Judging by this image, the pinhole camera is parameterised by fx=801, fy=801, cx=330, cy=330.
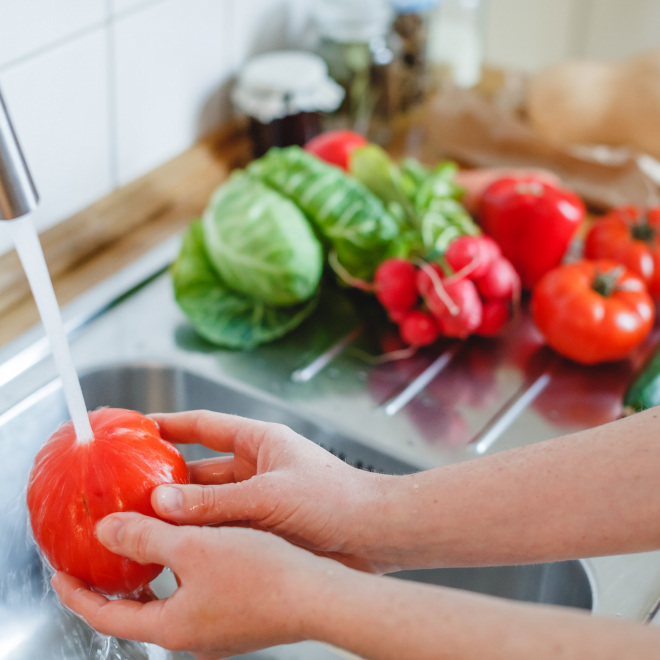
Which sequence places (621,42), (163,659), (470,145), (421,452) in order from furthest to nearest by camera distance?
(621,42) → (470,145) → (421,452) → (163,659)

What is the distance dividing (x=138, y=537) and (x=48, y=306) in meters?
0.17

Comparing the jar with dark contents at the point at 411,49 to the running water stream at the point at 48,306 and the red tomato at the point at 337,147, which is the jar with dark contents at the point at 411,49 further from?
the running water stream at the point at 48,306

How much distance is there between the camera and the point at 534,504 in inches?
22.6

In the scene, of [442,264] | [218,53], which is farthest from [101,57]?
[442,264]

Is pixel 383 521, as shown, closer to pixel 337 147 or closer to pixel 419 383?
pixel 419 383

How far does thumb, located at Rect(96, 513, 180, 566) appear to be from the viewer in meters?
0.52

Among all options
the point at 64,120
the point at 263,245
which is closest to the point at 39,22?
the point at 64,120

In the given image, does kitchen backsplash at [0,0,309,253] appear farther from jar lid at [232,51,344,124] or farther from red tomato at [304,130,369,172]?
red tomato at [304,130,369,172]

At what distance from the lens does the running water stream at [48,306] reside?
0.52m

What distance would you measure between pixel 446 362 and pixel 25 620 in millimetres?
519

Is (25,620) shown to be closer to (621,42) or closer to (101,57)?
(101,57)

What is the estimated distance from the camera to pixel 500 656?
432mm

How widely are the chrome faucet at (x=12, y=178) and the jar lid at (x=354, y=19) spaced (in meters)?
0.92

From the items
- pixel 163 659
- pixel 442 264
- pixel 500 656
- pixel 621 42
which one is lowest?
pixel 621 42
